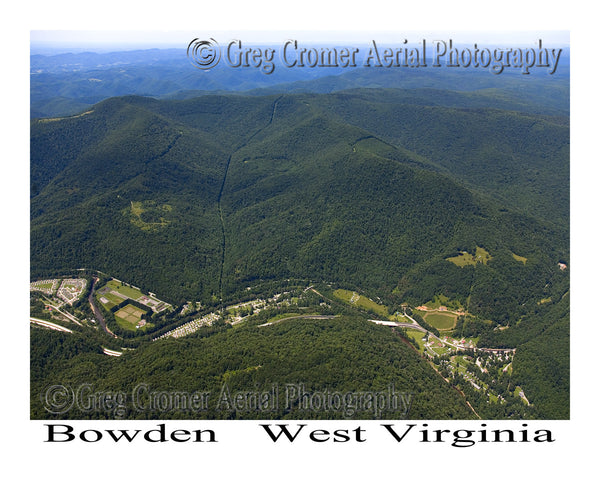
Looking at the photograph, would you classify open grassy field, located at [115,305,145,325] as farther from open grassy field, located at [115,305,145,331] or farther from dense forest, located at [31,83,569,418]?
dense forest, located at [31,83,569,418]

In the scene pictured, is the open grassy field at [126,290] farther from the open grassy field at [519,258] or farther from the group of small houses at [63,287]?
the open grassy field at [519,258]

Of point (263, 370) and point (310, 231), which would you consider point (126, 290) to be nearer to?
point (310, 231)

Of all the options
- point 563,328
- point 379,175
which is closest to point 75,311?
point 379,175

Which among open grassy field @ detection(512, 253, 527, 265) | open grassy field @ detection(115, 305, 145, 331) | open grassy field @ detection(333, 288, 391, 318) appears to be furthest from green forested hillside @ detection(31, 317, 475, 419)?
open grassy field @ detection(512, 253, 527, 265)

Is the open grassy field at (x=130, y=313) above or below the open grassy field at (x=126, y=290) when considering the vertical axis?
below

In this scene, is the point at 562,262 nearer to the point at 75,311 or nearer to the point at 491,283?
the point at 491,283

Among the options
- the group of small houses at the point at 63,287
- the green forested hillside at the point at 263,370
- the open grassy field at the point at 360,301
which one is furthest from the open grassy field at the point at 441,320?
the group of small houses at the point at 63,287

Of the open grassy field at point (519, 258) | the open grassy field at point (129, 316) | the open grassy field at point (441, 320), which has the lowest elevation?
the open grassy field at point (129, 316)

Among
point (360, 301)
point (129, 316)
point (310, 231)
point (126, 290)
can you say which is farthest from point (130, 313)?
point (360, 301)
